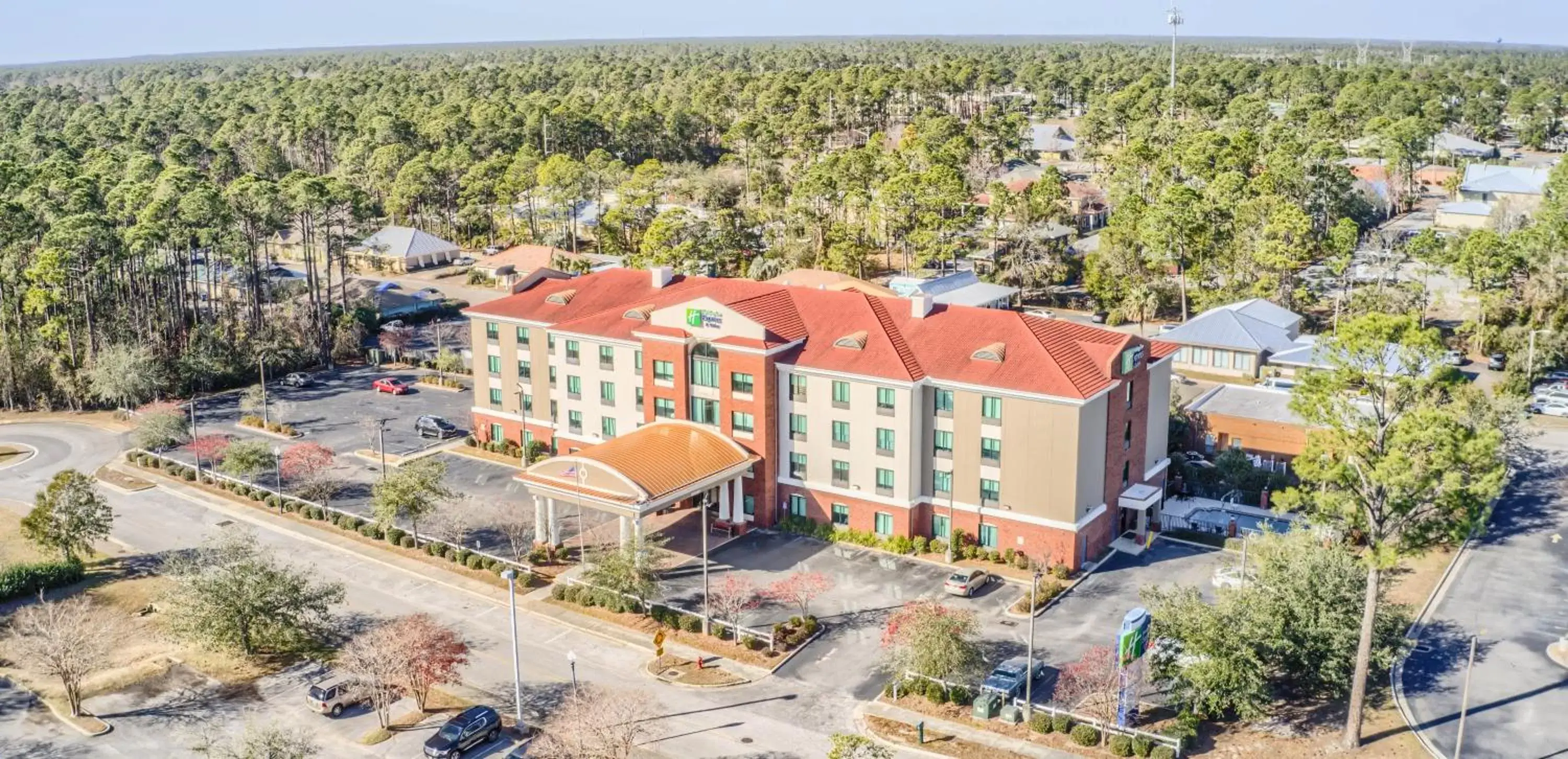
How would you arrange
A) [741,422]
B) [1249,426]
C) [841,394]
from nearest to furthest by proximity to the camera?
[841,394], [741,422], [1249,426]

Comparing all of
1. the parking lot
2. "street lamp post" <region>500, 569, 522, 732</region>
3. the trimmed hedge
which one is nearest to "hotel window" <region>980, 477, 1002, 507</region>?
the parking lot

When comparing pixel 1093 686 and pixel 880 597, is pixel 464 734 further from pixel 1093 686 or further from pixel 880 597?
pixel 1093 686

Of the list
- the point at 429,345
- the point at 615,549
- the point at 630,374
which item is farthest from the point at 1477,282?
the point at 429,345

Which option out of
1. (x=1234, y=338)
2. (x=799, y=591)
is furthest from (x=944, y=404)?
(x=1234, y=338)

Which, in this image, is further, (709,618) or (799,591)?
(799,591)

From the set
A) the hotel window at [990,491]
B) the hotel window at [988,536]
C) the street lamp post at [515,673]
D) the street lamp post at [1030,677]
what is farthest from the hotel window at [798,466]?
the street lamp post at [515,673]

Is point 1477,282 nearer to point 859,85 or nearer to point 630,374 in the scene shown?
point 630,374

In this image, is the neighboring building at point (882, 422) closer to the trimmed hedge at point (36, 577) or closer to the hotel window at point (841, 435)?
the hotel window at point (841, 435)
